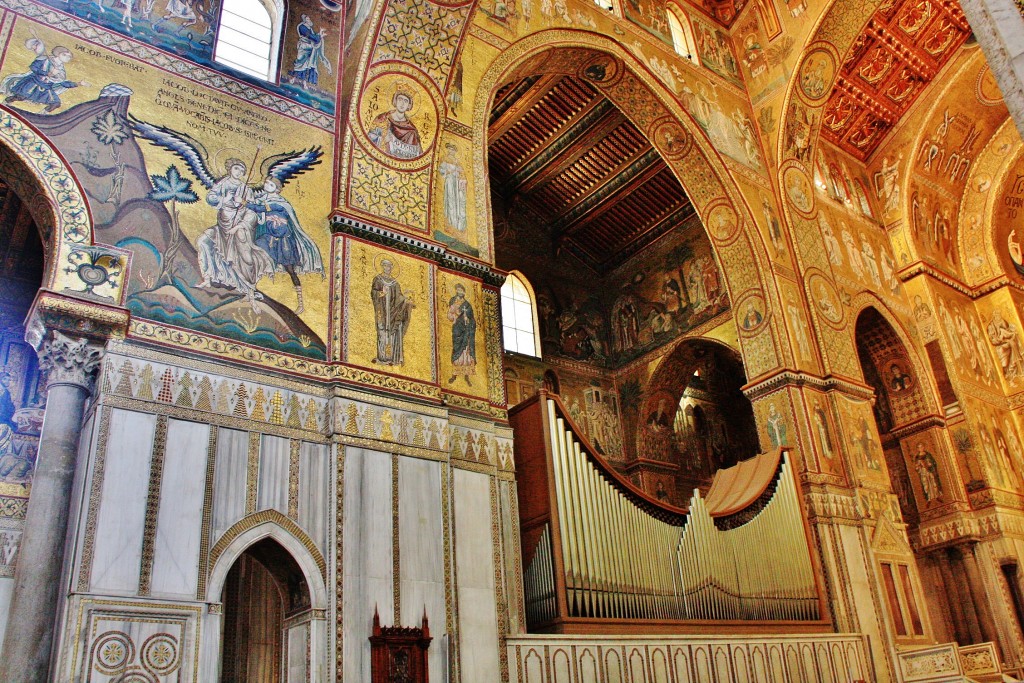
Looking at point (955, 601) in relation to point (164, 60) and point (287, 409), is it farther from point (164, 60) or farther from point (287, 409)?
point (164, 60)

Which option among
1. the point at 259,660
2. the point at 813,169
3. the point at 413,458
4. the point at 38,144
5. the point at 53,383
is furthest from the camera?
the point at 813,169

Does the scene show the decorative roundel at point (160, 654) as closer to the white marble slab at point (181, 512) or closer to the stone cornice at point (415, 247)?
the white marble slab at point (181, 512)

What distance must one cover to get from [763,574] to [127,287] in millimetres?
9100

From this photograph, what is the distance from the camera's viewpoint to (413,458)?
8.84 metres

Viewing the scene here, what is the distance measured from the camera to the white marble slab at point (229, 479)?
7535 mm

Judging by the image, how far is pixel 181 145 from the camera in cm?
878

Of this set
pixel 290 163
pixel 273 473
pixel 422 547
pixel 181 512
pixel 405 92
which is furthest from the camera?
pixel 405 92

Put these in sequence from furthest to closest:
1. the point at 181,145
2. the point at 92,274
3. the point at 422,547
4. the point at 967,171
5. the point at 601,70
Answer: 1. the point at 967,171
2. the point at 601,70
3. the point at 181,145
4. the point at 422,547
5. the point at 92,274

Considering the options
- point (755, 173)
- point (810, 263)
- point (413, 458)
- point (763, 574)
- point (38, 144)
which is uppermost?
point (755, 173)

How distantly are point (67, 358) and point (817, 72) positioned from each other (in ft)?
47.8

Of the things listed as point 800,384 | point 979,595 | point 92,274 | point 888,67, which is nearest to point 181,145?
point 92,274

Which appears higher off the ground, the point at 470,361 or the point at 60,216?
the point at 60,216

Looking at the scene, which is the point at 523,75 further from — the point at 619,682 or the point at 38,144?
the point at 619,682

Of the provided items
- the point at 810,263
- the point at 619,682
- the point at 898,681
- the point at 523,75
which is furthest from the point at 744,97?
the point at 619,682
